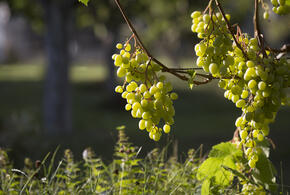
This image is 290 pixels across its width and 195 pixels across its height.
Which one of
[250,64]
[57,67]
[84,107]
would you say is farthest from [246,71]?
[84,107]

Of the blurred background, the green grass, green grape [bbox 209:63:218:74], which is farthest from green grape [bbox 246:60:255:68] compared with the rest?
the green grass

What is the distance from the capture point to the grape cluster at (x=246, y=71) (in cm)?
163

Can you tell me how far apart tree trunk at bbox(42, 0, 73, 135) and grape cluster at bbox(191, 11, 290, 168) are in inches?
266

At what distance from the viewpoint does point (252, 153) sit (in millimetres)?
1958

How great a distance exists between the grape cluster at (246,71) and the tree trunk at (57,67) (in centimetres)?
676

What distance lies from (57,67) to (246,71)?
7193 millimetres

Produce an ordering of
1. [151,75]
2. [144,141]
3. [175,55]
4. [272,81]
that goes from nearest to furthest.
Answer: [272,81] < [151,75] < [144,141] < [175,55]

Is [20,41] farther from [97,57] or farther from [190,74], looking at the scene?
[190,74]

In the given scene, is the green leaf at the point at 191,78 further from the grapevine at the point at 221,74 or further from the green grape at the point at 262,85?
the green grape at the point at 262,85

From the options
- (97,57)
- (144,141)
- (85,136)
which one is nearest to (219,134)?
(144,141)

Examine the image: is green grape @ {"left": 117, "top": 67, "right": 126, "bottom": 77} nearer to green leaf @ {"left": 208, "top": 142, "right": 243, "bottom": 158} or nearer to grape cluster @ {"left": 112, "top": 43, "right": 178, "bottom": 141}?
grape cluster @ {"left": 112, "top": 43, "right": 178, "bottom": 141}

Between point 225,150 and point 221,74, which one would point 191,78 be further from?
point 225,150

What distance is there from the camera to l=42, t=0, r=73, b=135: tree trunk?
830cm

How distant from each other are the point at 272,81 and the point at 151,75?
0.47m
